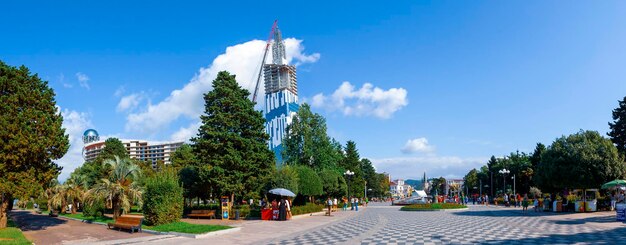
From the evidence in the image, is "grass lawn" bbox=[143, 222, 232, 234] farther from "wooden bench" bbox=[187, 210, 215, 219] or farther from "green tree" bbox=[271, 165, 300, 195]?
"green tree" bbox=[271, 165, 300, 195]

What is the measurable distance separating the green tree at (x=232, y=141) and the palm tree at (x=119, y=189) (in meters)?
5.48

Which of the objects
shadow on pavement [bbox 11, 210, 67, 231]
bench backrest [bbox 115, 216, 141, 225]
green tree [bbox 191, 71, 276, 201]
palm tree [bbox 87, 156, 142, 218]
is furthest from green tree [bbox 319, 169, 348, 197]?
bench backrest [bbox 115, 216, 141, 225]

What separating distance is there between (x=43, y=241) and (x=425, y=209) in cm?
3041

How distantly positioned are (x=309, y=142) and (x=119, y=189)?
28952mm

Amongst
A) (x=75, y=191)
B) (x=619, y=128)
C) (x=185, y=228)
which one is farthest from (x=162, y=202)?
(x=619, y=128)

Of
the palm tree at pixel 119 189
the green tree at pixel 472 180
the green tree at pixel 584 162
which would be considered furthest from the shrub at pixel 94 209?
the green tree at pixel 472 180

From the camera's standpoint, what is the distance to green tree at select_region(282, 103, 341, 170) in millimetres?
54188

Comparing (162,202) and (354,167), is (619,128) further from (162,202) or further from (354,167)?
(162,202)

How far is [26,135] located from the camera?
20.7m

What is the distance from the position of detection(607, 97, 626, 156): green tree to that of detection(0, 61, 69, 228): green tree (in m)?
62.7

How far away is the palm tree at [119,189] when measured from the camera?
27062 mm

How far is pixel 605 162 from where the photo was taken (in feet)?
104

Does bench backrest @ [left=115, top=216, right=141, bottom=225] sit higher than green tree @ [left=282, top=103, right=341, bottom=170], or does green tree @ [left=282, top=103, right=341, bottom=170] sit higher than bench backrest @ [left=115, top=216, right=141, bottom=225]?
green tree @ [left=282, top=103, right=341, bottom=170]

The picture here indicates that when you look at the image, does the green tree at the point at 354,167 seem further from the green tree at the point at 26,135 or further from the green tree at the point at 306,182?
the green tree at the point at 26,135
